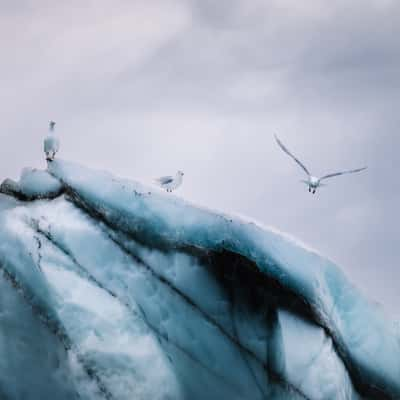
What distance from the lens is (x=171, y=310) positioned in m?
6.80

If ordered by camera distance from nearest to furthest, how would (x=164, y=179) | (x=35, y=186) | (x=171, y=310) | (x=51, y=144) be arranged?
(x=171, y=310) → (x=35, y=186) → (x=51, y=144) → (x=164, y=179)

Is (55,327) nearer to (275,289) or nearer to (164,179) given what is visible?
(275,289)

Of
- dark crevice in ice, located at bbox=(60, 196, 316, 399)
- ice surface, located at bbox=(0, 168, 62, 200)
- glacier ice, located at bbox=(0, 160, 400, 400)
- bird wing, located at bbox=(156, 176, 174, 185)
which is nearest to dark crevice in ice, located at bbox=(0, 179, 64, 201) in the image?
ice surface, located at bbox=(0, 168, 62, 200)

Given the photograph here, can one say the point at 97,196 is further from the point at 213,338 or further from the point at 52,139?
the point at 52,139

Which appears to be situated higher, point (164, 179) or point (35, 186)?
point (35, 186)

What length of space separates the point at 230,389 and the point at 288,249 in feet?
4.92

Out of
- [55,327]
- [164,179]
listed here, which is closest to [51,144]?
[164,179]

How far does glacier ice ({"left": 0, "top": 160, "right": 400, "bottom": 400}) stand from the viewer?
6.48 m

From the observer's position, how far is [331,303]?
23.5 ft

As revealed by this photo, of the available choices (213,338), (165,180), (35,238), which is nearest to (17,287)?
(35,238)

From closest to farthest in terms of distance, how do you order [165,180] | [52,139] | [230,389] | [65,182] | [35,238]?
[230,389], [35,238], [65,182], [52,139], [165,180]

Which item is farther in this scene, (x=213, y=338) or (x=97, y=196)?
(x=97, y=196)

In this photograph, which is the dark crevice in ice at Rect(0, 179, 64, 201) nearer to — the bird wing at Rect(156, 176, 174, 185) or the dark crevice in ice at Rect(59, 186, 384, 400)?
the dark crevice in ice at Rect(59, 186, 384, 400)

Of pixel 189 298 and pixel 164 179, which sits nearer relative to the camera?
pixel 189 298
